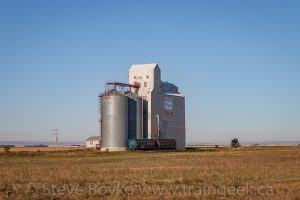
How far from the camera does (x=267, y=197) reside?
20.0 meters

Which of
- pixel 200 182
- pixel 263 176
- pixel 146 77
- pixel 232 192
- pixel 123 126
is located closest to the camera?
pixel 232 192

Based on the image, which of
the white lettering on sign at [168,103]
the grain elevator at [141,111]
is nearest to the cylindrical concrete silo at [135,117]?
the grain elevator at [141,111]

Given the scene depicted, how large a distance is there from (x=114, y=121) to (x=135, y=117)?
591 centimetres

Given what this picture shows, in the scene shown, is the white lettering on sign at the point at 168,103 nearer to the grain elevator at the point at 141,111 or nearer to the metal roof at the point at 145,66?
the grain elevator at the point at 141,111

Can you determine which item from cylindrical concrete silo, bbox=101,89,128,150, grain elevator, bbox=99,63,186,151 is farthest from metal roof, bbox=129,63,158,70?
cylindrical concrete silo, bbox=101,89,128,150

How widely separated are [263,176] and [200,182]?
5.61m

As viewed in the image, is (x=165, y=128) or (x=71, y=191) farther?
(x=165, y=128)

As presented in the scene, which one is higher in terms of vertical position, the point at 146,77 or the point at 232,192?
the point at 146,77

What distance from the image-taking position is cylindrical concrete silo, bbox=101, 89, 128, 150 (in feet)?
355

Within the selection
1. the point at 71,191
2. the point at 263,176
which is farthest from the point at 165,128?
the point at 71,191

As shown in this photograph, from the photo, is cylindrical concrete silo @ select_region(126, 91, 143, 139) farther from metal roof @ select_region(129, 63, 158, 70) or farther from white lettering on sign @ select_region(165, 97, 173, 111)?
metal roof @ select_region(129, 63, 158, 70)

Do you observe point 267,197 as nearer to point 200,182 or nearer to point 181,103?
point 200,182

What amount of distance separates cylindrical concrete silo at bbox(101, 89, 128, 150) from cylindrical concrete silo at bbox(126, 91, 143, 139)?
6.58ft

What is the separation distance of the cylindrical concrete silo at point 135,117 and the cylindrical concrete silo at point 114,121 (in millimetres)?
2005
